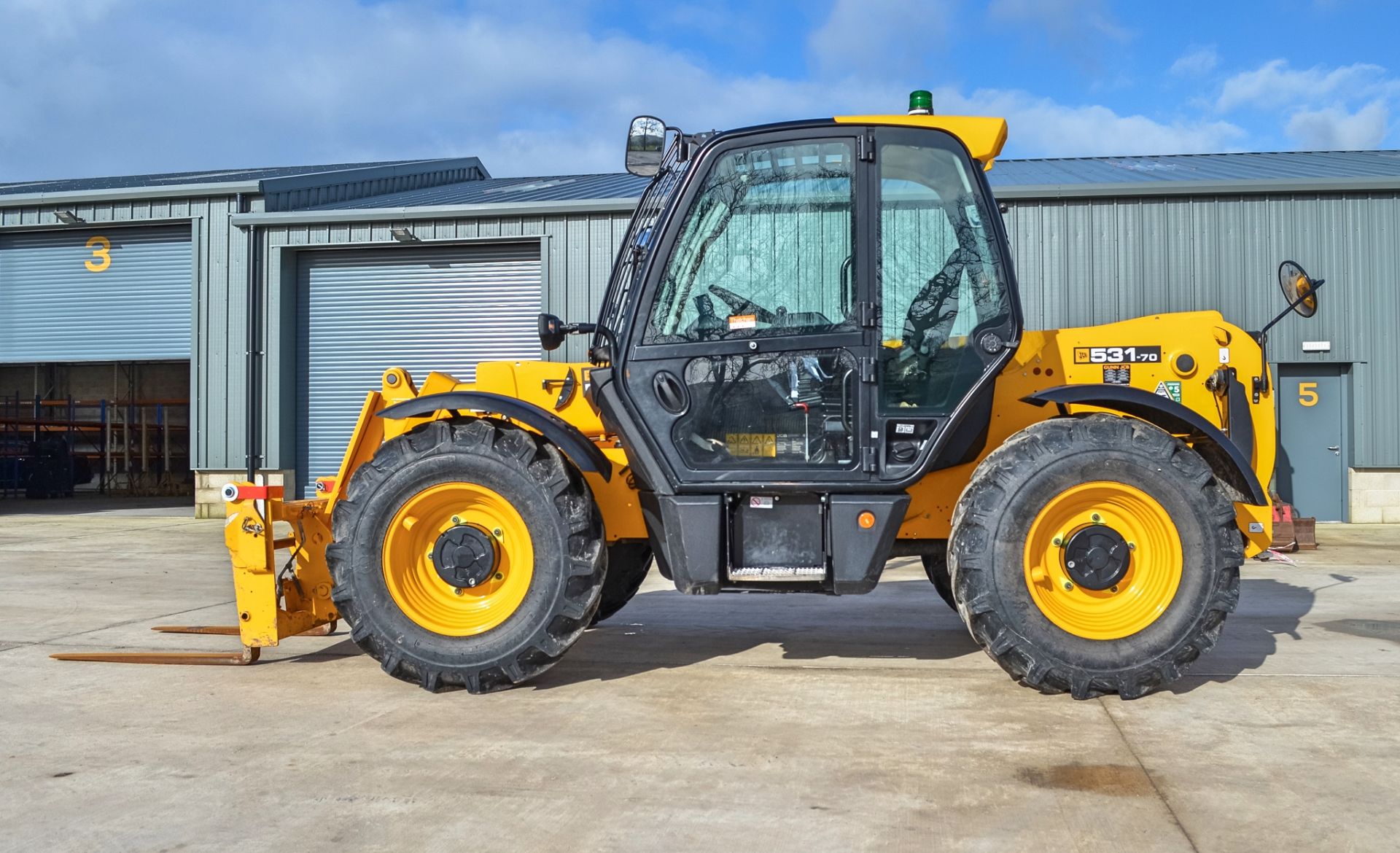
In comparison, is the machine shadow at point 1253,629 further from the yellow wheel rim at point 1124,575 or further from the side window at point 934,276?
the side window at point 934,276

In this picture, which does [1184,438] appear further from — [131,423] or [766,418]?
[131,423]

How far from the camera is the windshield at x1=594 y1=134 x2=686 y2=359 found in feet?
16.5

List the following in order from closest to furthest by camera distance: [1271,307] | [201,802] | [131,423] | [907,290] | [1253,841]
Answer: [1253,841], [201,802], [907,290], [1271,307], [131,423]

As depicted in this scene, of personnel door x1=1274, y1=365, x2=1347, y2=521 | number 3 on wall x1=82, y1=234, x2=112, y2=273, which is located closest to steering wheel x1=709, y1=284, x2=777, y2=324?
personnel door x1=1274, y1=365, x2=1347, y2=521

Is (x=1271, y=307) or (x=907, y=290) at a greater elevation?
(x=1271, y=307)

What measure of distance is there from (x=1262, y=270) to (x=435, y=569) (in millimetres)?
13857

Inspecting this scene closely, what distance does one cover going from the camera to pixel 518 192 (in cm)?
1925

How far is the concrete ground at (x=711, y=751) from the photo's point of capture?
10.8 feet

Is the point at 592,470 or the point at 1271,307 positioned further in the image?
the point at 1271,307

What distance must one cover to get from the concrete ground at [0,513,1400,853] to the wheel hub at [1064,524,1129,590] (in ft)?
1.76

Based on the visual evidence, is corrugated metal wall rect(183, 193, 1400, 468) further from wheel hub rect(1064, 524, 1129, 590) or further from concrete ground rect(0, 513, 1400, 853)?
wheel hub rect(1064, 524, 1129, 590)

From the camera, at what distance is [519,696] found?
16.3ft

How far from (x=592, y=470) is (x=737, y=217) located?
4.37 ft

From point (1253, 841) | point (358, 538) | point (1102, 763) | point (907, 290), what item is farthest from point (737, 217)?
point (1253, 841)
